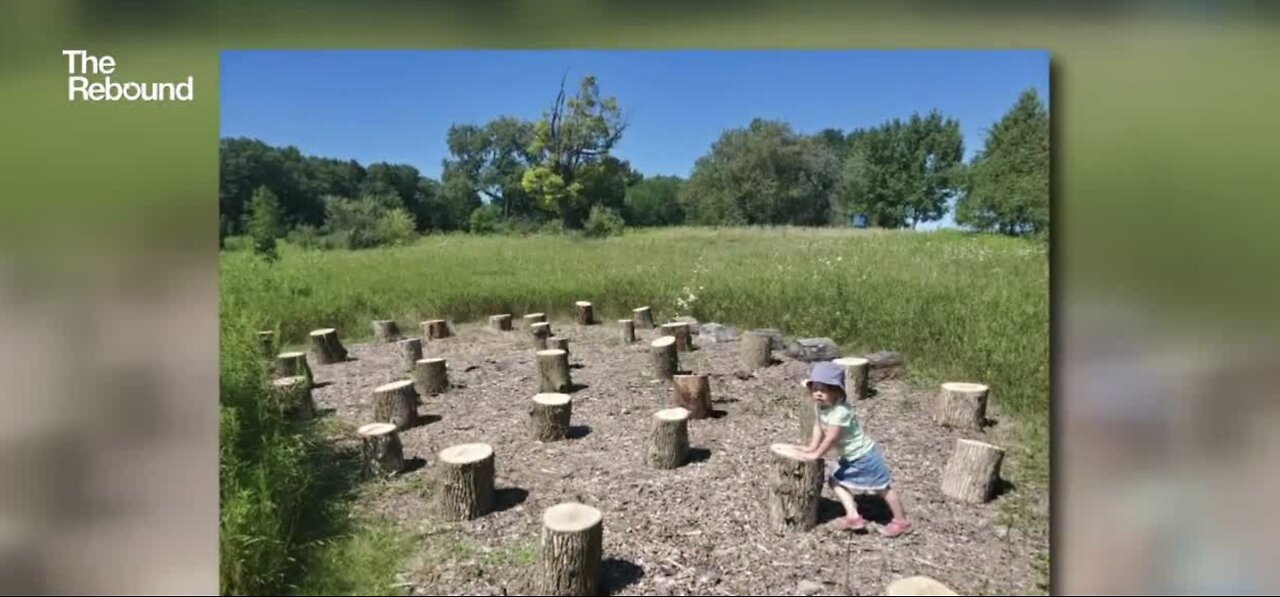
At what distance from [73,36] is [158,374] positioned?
1536 millimetres

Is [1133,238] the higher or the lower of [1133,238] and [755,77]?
the lower

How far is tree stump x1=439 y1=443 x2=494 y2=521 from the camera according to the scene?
9.36 ft

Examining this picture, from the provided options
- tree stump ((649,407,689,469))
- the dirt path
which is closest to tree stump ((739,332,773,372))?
the dirt path

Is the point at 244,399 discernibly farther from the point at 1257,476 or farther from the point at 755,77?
the point at 1257,476

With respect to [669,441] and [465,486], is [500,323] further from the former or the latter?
[669,441]

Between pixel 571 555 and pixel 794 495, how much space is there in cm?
99

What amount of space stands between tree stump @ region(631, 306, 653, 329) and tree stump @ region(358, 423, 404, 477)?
1244 mm

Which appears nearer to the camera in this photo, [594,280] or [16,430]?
[16,430]

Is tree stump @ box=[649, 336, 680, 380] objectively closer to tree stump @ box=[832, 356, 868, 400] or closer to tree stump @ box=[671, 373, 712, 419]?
tree stump @ box=[671, 373, 712, 419]

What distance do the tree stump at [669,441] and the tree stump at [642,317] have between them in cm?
44

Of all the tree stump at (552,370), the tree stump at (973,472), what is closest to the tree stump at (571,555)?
the tree stump at (552,370)

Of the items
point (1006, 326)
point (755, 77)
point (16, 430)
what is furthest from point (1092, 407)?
point (16, 430)

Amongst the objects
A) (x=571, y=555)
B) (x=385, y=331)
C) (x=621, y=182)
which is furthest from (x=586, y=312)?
(x=571, y=555)

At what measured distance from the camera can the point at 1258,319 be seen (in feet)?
9.46
